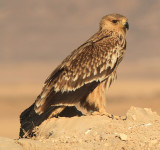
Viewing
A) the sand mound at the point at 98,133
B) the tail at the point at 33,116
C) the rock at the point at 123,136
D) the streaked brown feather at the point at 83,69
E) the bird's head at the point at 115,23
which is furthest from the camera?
the bird's head at the point at 115,23

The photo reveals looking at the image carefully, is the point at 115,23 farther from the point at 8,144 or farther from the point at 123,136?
the point at 8,144

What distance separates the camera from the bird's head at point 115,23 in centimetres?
1333

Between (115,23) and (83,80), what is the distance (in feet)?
7.46

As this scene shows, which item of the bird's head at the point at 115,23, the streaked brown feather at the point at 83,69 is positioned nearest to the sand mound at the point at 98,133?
the streaked brown feather at the point at 83,69

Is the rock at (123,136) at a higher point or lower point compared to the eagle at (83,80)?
lower

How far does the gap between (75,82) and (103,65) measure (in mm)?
939

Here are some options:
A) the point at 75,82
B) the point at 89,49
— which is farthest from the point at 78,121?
the point at 89,49

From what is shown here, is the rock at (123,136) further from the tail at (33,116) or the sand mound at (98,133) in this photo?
the tail at (33,116)

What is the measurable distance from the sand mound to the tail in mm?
165

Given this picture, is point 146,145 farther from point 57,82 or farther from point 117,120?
point 57,82

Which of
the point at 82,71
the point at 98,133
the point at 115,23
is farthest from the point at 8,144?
the point at 115,23

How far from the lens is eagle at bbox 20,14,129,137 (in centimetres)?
1184

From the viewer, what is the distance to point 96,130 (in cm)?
1050

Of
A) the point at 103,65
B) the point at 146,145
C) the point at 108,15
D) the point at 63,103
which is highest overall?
the point at 108,15
